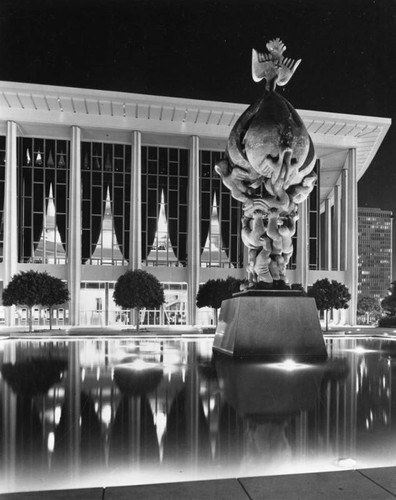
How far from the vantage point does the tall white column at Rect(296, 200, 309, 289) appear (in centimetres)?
5284

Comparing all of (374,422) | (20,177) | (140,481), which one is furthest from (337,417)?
(20,177)

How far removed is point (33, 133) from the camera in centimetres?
5056

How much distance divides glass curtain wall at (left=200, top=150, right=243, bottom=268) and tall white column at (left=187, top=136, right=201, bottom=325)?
1869mm

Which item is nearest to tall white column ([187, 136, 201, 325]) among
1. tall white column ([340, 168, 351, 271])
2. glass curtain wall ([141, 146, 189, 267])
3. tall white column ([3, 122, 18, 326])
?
glass curtain wall ([141, 146, 189, 267])

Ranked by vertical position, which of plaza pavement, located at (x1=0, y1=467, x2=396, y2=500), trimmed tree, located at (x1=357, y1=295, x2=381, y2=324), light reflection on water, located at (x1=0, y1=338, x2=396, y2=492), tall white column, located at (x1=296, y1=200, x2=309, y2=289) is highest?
tall white column, located at (x1=296, y1=200, x2=309, y2=289)

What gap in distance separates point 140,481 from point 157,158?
5009 centimetres

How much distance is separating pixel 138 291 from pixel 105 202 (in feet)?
52.5

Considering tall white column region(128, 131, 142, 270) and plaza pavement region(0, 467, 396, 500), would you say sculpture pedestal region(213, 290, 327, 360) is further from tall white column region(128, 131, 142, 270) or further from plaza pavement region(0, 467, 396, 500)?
tall white column region(128, 131, 142, 270)

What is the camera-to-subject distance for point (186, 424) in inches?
235

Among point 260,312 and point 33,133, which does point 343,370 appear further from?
point 33,133

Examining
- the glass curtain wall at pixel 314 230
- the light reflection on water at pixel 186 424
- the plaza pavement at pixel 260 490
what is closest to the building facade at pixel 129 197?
the glass curtain wall at pixel 314 230

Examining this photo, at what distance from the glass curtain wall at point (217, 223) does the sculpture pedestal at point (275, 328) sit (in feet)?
126

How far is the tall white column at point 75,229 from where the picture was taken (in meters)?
47.9

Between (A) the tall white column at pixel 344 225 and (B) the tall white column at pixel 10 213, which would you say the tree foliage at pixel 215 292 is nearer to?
(B) the tall white column at pixel 10 213
